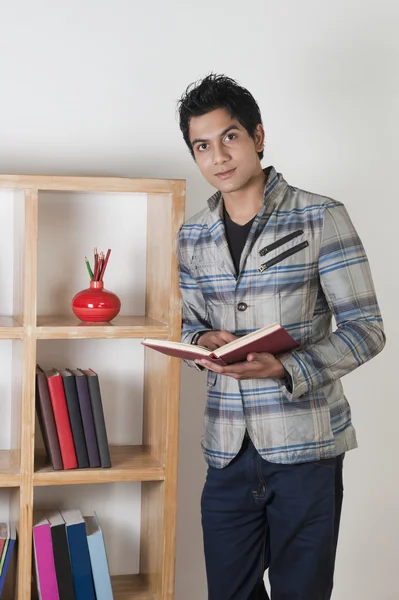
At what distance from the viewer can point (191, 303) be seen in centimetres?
216

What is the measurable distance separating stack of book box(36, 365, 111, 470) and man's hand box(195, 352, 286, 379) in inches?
24.1

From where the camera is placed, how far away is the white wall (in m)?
2.51

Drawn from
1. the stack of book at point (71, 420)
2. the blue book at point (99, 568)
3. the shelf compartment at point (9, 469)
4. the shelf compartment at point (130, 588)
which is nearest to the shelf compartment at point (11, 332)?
the stack of book at point (71, 420)

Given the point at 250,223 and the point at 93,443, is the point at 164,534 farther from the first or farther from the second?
the point at 250,223

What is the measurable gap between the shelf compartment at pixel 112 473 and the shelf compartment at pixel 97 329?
37cm

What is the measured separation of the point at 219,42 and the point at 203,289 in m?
0.99

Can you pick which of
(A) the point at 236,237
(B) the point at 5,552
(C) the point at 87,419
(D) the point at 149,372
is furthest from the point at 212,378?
(B) the point at 5,552

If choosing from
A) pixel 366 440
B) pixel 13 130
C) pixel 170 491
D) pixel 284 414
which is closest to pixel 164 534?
pixel 170 491

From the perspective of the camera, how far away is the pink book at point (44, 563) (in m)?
2.25

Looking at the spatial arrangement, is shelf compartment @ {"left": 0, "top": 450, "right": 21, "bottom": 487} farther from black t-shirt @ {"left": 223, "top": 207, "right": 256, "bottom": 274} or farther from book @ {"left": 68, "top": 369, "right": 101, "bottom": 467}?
black t-shirt @ {"left": 223, "top": 207, "right": 256, "bottom": 274}

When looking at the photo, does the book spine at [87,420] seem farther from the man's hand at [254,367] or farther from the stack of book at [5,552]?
the man's hand at [254,367]

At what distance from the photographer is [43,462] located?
2.34 metres

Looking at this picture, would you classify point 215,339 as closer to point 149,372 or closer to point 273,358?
point 273,358

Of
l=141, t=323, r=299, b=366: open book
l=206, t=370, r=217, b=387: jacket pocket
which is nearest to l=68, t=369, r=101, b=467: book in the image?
l=206, t=370, r=217, b=387: jacket pocket
